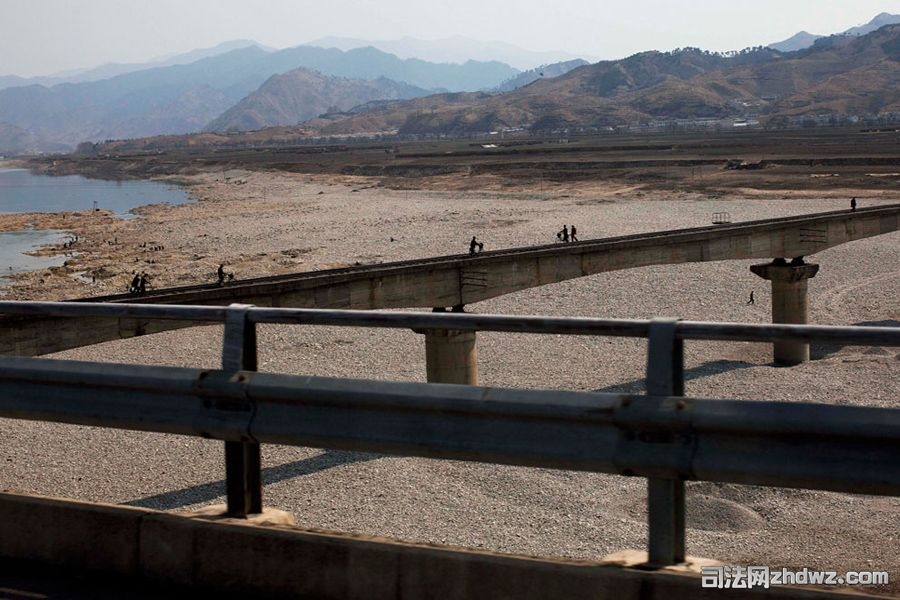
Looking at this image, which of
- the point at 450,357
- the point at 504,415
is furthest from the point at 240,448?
Answer: the point at 450,357

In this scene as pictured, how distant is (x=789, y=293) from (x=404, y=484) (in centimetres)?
2071

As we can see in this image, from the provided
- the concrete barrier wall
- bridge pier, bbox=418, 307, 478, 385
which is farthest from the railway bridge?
the concrete barrier wall

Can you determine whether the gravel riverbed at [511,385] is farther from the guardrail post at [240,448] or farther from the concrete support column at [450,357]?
the guardrail post at [240,448]

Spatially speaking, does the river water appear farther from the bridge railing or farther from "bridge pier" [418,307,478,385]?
the bridge railing

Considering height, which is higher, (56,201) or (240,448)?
(56,201)

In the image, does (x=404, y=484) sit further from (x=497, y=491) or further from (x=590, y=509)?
(x=590, y=509)

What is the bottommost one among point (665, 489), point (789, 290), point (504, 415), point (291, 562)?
point (789, 290)

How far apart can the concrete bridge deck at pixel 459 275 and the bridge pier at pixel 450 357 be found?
2.83m

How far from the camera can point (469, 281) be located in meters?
28.8

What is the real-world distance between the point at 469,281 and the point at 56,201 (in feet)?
415

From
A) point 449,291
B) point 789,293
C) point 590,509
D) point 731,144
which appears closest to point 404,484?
point 590,509

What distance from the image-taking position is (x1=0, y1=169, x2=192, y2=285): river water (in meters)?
66.9

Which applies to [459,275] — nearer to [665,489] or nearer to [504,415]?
[504,415]

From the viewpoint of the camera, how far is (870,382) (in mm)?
27766
